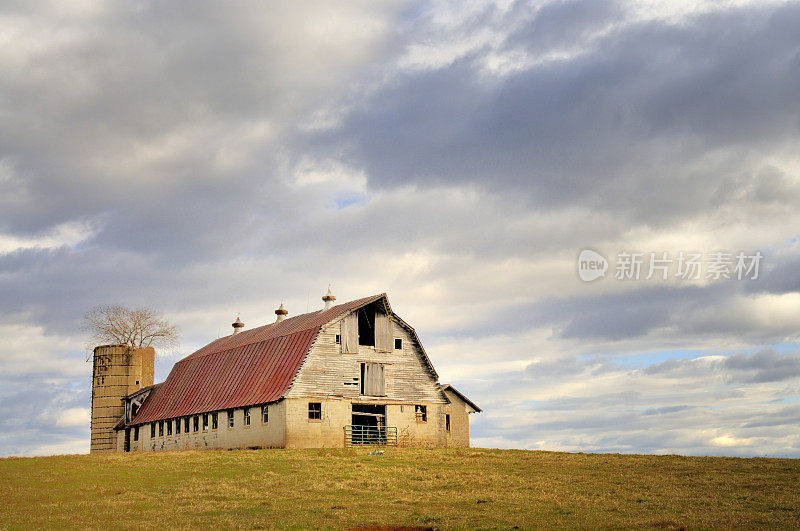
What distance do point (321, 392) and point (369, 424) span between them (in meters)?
4.34

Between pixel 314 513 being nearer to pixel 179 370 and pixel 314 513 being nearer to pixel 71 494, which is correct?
pixel 71 494

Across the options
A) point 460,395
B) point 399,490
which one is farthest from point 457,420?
point 399,490

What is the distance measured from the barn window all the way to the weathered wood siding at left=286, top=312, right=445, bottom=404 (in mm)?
297

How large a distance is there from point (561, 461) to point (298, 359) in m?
17.7

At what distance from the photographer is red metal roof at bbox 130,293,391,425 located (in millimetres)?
51372

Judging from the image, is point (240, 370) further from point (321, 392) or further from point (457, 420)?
point (457, 420)

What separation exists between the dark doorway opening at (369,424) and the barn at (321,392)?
65 millimetres

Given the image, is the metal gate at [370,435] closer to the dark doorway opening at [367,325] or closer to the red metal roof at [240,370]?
the red metal roof at [240,370]

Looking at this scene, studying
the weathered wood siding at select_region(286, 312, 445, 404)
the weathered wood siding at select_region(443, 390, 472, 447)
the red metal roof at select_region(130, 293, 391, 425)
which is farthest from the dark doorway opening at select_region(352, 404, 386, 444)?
the weathered wood siding at select_region(443, 390, 472, 447)

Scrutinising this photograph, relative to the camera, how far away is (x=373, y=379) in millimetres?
52406

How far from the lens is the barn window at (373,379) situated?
52075 mm

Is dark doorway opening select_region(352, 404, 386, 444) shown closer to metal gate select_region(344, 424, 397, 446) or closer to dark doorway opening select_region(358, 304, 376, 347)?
metal gate select_region(344, 424, 397, 446)

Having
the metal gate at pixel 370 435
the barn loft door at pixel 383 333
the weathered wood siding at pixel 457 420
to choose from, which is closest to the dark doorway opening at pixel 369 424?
the metal gate at pixel 370 435

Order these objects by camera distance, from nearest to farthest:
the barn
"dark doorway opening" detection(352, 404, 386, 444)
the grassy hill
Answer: the grassy hill → the barn → "dark doorway opening" detection(352, 404, 386, 444)
